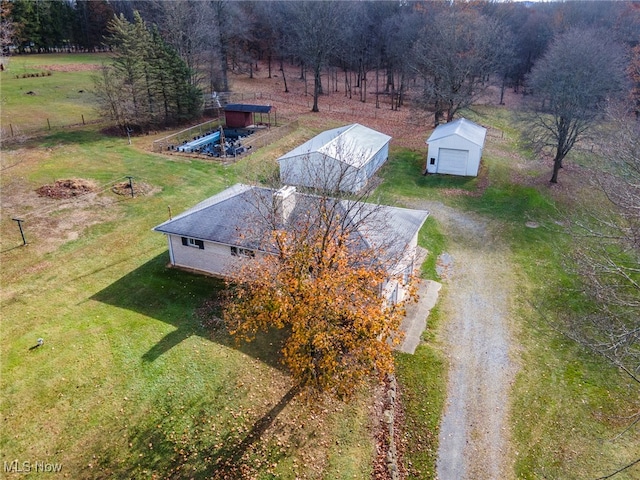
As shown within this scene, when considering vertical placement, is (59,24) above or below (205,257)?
above

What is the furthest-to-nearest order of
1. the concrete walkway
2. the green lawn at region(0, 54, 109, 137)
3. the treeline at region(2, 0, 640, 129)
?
the treeline at region(2, 0, 640, 129), the green lawn at region(0, 54, 109, 137), the concrete walkway

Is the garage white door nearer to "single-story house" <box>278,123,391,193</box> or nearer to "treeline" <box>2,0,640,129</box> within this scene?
"single-story house" <box>278,123,391,193</box>

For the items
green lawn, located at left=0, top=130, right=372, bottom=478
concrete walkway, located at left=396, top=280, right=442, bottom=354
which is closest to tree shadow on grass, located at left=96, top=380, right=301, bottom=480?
green lawn, located at left=0, top=130, right=372, bottom=478

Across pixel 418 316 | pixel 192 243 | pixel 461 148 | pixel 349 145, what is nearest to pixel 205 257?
pixel 192 243

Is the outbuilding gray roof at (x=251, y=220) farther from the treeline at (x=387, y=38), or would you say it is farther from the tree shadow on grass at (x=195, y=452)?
the treeline at (x=387, y=38)

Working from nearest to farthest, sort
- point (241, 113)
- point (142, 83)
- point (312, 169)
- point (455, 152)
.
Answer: point (312, 169) → point (455, 152) → point (142, 83) → point (241, 113)

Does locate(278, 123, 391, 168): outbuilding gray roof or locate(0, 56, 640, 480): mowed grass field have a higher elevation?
locate(278, 123, 391, 168): outbuilding gray roof

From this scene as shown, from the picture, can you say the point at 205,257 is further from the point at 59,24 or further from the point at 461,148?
the point at 59,24
